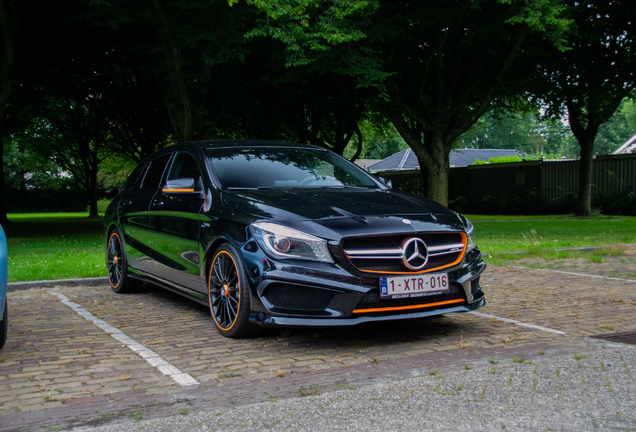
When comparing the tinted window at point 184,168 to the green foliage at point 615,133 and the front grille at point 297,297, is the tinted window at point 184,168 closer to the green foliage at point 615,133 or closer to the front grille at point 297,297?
the front grille at point 297,297

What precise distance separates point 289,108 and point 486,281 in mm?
19884

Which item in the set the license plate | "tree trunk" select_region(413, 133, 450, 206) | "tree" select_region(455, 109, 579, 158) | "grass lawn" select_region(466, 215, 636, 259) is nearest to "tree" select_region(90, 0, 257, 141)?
"tree trunk" select_region(413, 133, 450, 206)

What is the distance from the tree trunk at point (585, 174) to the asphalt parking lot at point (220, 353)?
65.0ft

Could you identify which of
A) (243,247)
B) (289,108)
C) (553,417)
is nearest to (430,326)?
(243,247)

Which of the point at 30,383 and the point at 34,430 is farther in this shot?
the point at 30,383

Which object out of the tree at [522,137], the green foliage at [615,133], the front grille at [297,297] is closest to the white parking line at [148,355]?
the front grille at [297,297]

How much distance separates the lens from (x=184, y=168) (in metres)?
6.60

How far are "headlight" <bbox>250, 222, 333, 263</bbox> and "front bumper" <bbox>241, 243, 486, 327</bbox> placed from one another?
0.20 feet

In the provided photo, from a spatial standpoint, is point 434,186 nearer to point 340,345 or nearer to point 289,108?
point 289,108

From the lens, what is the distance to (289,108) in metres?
27.2

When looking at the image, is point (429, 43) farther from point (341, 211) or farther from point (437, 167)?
point (341, 211)

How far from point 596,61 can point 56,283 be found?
60.4ft

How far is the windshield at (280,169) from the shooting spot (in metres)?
5.92

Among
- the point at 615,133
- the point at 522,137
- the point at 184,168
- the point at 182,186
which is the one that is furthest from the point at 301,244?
the point at 615,133
